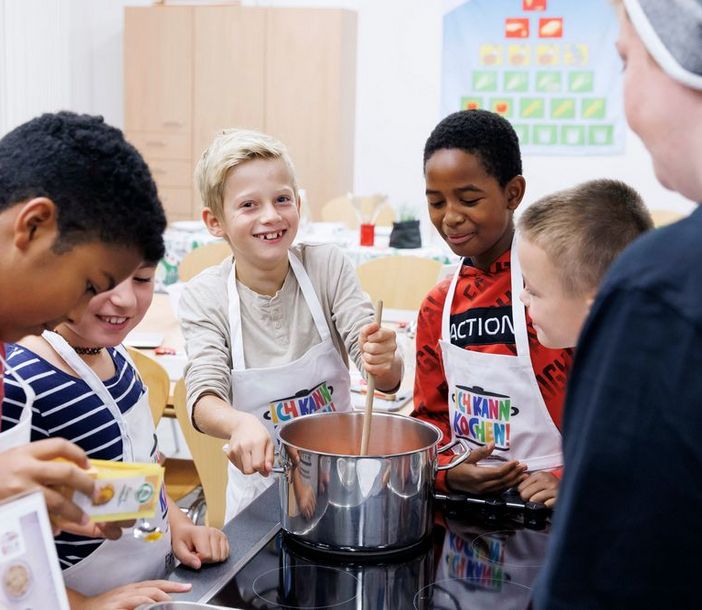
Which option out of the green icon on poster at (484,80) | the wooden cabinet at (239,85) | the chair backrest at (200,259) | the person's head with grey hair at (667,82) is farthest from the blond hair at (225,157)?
the green icon on poster at (484,80)

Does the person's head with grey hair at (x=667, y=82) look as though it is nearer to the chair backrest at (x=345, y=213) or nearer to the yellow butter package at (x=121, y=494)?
the yellow butter package at (x=121, y=494)

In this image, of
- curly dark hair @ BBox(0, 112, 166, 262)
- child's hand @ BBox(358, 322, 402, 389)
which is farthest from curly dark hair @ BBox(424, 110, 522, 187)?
curly dark hair @ BBox(0, 112, 166, 262)

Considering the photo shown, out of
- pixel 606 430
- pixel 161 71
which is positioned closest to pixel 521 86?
pixel 161 71

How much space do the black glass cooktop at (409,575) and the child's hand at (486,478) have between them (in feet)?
0.34

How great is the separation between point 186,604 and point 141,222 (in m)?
0.36

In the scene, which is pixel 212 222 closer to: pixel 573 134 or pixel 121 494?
pixel 121 494

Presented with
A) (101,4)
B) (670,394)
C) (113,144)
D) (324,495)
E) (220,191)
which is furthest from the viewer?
(101,4)

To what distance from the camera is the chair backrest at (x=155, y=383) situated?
1844 millimetres

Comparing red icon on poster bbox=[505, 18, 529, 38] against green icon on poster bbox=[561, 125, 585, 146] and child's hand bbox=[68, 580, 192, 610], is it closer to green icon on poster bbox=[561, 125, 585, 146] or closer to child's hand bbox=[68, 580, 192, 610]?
green icon on poster bbox=[561, 125, 585, 146]

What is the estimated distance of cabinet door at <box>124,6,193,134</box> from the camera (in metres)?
5.54

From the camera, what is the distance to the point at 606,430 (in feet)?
1.50

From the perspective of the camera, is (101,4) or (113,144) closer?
(113,144)

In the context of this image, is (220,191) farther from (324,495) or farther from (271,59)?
(271,59)

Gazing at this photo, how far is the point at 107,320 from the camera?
1110 mm
